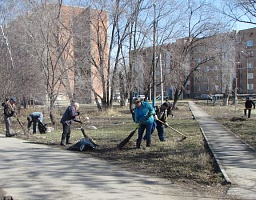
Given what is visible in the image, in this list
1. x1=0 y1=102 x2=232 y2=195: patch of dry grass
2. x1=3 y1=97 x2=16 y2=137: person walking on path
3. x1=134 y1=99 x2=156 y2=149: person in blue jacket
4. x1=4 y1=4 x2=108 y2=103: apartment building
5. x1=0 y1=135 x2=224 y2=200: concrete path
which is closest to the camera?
x1=0 y1=135 x2=224 y2=200: concrete path

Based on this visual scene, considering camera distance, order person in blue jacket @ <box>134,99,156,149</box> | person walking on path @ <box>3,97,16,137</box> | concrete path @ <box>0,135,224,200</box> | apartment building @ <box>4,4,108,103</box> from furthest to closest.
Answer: apartment building @ <box>4,4,108,103</box> < person walking on path @ <box>3,97,16,137</box> < person in blue jacket @ <box>134,99,156,149</box> < concrete path @ <box>0,135,224,200</box>

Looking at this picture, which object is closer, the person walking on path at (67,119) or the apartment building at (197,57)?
the person walking on path at (67,119)

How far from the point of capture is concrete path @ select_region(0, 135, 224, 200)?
5516 millimetres

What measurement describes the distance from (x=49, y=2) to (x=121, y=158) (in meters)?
15.5

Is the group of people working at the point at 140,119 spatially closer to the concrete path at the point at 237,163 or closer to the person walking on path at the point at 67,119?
the person walking on path at the point at 67,119

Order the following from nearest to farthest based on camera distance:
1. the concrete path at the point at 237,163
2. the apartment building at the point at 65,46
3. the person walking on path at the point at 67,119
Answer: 1. the concrete path at the point at 237,163
2. the person walking on path at the point at 67,119
3. the apartment building at the point at 65,46

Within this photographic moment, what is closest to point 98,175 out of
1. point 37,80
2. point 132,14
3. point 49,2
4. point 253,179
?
point 253,179

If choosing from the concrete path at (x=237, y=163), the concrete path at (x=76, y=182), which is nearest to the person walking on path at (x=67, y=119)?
the concrete path at (x=76, y=182)

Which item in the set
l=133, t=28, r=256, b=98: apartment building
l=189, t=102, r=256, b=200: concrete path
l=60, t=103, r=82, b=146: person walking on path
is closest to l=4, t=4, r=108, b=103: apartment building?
l=133, t=28, r=256, b=98: apartment building

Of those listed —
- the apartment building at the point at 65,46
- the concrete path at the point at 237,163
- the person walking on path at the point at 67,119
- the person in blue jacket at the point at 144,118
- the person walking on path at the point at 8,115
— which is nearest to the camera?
the concrete path at the point at 237,163

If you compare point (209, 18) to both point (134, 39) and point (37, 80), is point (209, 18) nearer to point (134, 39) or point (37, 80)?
point (134, 39)

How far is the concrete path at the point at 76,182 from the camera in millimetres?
5516

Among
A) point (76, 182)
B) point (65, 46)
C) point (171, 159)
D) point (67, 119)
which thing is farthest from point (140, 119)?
point (65, 46)

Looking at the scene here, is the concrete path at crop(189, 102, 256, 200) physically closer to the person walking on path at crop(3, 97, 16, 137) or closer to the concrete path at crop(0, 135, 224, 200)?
the concrete path at crop(0, 135, 224, 200)
